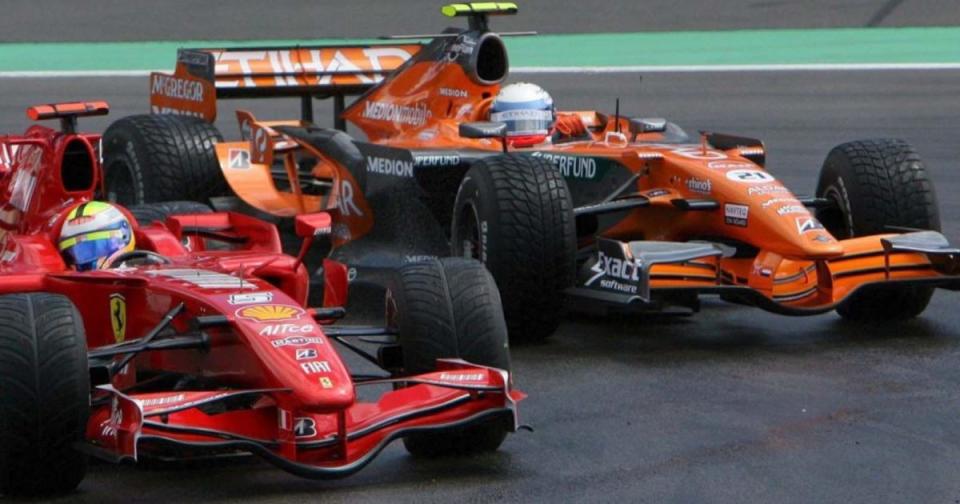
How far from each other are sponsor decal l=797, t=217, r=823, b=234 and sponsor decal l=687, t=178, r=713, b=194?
60 cm

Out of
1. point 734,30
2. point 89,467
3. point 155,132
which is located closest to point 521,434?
point 89,467

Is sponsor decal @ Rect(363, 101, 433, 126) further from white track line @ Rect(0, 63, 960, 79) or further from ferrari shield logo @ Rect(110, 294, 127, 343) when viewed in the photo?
white track line @ Rect(0, 63, 960, 79)

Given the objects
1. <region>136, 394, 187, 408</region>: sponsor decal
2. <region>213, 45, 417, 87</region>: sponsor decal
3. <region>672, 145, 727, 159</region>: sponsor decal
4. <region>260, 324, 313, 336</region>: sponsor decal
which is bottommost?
<region>136, 394, 187, 408</region>: sponsor decal

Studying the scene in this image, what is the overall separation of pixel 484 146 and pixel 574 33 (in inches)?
517

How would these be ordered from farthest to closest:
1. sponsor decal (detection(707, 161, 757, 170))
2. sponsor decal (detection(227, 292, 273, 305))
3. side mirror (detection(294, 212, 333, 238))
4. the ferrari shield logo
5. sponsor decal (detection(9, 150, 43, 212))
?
sponsor decal (detection(707, 161, 757, 170)) → sponsor decal (detection(9, 150, 43, 212)) → side mirror (detection(294, 212, 333, 238)) → the ferrari shield logo → sponsor decal (detection(227, 292, 273, 305))

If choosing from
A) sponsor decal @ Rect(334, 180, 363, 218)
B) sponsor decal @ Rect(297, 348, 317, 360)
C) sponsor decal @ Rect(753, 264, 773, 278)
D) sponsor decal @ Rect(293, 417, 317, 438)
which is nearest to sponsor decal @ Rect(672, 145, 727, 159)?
sponsor decal @ Rect(753, 264, 773, 278)

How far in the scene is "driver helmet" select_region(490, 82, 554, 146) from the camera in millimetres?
11305

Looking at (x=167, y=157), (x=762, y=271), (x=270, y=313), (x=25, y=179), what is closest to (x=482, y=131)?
(x=762, y=271)

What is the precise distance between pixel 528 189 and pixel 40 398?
3.70 m

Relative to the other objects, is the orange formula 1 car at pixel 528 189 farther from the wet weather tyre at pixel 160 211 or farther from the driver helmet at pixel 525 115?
the wet weather tyre at pixel 160 211

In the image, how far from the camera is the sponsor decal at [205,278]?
285 inches

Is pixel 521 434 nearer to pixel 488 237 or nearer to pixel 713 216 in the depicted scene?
pixel 488 237

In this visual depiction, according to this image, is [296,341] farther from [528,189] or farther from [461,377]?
[528,189]

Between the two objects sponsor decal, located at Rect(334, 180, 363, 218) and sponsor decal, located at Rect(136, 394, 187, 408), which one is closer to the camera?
sponsor decal, located at Rect(136, 394, 187, 408)
